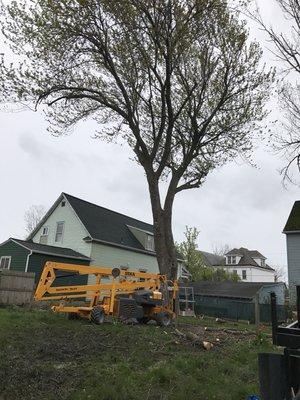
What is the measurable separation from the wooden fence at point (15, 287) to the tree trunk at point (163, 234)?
595 cm

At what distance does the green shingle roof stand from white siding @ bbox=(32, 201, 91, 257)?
13729 mm

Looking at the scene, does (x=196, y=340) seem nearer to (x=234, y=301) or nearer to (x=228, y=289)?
(x=234, y=301)

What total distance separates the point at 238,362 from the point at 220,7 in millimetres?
13345

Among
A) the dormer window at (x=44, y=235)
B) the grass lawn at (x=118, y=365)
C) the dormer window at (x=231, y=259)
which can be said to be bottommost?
the grass lawn at (x=118, y=365)

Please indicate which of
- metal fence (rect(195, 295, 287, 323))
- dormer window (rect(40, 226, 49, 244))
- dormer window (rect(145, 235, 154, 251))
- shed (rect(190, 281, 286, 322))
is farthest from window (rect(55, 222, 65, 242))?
metal fence (rect(195, 295, 287, 323))

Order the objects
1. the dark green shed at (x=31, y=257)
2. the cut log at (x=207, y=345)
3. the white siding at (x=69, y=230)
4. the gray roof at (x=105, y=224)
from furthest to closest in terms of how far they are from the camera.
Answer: the gray roof at (x=105, y=224) < the white siding at (x=69, y=230) < the dark green shed at (x=31, y=257) < the cut log at (x=207, y=345)

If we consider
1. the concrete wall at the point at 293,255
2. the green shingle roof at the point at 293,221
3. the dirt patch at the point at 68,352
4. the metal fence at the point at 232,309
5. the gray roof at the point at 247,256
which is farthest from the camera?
the gray roof at the point at 247,256

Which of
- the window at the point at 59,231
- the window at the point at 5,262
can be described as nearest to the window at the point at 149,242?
the window at the point at 59,231

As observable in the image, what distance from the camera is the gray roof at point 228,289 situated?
3578cm

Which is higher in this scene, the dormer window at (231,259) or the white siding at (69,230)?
the dormer window at (231,259)

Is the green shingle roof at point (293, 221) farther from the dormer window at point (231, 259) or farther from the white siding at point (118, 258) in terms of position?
the dormer window at point (231, 259)

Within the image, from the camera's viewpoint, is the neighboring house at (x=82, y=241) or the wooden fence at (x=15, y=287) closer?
the wooden fence at (x=15, y=287)

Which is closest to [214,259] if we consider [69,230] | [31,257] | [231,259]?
[231,259]

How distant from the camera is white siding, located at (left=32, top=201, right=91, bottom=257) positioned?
106 ft
